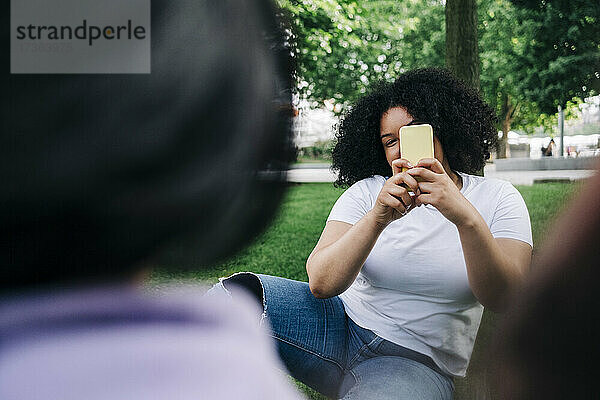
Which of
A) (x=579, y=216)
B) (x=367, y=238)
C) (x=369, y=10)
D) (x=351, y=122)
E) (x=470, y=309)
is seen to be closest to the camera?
(x=579, y=216)

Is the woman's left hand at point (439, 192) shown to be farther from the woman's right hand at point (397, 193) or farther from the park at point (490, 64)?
the park at point (490, 64)

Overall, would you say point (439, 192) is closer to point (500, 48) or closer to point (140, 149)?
point (140, 149)

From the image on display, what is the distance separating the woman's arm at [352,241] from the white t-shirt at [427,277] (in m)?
0.10

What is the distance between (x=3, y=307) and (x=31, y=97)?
0.38 ft

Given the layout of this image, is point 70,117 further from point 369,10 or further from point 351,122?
point 369,10

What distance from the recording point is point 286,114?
252 mm

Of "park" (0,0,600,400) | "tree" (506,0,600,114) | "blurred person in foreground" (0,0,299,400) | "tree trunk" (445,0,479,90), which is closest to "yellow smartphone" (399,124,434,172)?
"park" (0,0,600,400)

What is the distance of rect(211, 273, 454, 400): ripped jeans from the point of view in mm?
1007

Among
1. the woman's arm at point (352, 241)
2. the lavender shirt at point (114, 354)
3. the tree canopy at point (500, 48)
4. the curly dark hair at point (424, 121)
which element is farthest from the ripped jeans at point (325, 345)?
the lavender shirt at point (114, 354)

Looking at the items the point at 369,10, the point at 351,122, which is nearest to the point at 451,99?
the point at 351,122

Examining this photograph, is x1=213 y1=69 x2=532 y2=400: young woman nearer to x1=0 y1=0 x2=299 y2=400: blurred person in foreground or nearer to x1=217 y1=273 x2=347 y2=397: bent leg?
x1=217 y1=273 x2=347 y2=397: bent leg

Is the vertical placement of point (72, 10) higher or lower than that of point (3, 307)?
higher

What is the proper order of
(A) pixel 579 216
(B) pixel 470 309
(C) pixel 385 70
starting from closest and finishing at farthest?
(A) pixel 579 216 < (B) pixel 470 309 < (C) pixel 385 70

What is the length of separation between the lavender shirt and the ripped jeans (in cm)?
60
